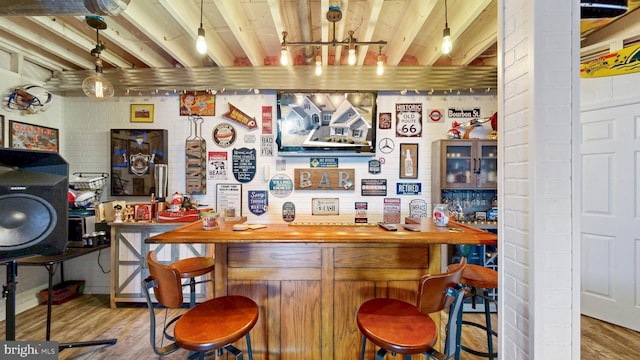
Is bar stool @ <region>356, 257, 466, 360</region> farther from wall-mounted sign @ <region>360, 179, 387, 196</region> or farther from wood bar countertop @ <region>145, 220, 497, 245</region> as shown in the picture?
wall-mounted sign @ <region>360, 179, 387, 196</region>

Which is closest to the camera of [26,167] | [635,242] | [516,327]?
[516,327]

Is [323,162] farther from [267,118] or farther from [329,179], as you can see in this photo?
[267,118]

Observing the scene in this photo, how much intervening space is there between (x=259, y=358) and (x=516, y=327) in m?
1.66

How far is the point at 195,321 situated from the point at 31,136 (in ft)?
11.2

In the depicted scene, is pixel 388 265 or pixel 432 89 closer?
pixel 388 265

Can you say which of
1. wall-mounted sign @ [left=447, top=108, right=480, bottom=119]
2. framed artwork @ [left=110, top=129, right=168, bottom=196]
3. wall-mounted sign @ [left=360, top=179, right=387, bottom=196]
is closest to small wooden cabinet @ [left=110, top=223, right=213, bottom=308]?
framed artwork @ [left=110, top=129, right=168, bottom=196]

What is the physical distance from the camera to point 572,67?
116cm

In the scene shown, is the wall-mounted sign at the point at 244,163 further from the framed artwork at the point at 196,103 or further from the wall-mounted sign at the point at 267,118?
the framed artwork at the point at 196,103

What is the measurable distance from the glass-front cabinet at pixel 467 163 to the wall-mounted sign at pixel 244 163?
242 centimetres

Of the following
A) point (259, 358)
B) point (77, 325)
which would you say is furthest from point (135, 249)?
point (259, 358)

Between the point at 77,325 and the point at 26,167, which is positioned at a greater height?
the point at 26,167

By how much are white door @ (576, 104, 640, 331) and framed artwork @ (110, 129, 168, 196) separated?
502 cm

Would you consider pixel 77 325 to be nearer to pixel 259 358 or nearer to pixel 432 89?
pixel 259 358

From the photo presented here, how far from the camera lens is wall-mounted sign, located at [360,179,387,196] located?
11.0 ft
